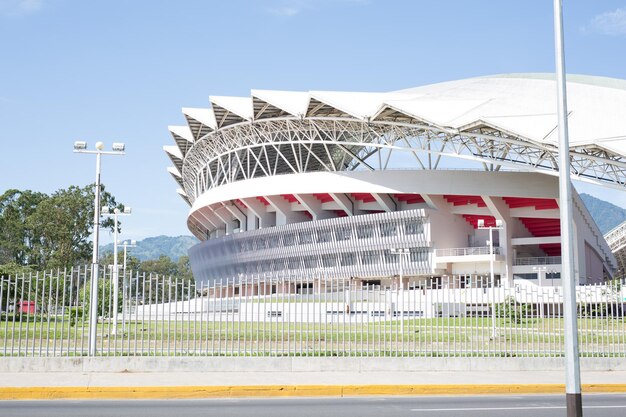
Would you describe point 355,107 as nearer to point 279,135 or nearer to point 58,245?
point 279,135

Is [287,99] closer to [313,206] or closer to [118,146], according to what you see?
[313,206]

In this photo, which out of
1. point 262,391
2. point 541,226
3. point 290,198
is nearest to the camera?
point 262,391

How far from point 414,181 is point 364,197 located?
9.49 meters

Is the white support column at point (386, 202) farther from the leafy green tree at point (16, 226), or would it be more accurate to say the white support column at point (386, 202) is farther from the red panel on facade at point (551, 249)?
the leafy green tree at point (16, 226)

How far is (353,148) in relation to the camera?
86062mm

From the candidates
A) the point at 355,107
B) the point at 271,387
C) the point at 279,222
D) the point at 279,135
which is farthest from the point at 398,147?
the point at 271,387

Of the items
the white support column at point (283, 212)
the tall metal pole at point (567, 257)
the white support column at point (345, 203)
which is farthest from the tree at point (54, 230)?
the tall metal pole at point (567, 257)

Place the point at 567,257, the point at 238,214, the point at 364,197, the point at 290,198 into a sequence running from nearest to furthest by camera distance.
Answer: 1. the point at 567,257
2. the point at 364,197
3. the point at 290,198
4. the point at 238,214

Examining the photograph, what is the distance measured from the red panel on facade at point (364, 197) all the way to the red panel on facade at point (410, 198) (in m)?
2.95

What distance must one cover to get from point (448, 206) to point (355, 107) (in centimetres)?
1633

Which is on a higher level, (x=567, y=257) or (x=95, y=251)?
(x=95, y=251)

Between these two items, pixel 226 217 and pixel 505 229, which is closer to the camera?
pixel 505 229

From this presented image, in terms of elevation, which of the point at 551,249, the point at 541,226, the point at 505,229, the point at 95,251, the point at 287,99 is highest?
the point at 287,99

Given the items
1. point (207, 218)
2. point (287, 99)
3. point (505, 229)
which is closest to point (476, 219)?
point (505, 229)
